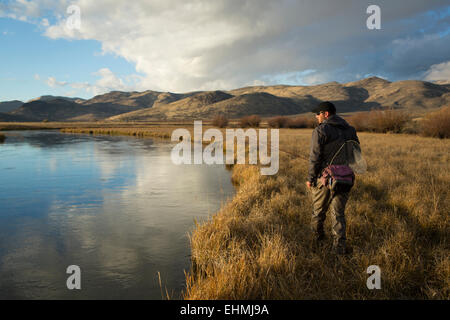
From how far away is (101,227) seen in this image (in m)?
8.48

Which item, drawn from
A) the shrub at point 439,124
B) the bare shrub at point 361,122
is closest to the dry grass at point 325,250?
the shrub at point 439,124

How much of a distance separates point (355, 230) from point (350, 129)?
2315 mm

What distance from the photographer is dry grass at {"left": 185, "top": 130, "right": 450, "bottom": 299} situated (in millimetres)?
4086

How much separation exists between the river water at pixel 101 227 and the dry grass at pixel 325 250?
119cm

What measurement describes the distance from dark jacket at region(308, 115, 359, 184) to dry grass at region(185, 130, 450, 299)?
1.63m

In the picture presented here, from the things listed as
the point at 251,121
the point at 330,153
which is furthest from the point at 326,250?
the point at 251,121

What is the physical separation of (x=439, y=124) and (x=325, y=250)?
29.8 m

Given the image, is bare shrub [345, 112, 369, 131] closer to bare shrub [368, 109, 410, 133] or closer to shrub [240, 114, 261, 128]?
bare shrub [368, 109, 410, 133]

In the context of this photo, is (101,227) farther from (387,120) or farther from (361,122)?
(361,122)

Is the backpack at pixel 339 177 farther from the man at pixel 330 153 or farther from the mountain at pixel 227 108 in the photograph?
the mountain at pixel 227 108

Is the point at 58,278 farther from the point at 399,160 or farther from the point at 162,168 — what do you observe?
the point at 399,160

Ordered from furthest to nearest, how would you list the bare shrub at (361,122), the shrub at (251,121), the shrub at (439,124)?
the shrub at (251,121), the bare shrub at (361,122), the shrub at (439,124)

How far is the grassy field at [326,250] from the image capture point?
409 centimetres
